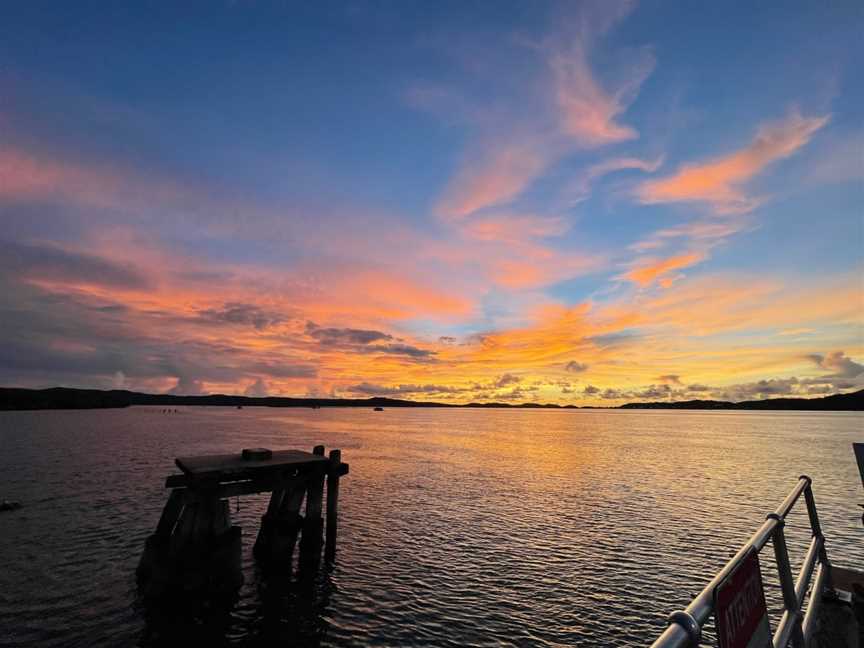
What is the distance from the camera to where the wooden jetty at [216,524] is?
12984mm

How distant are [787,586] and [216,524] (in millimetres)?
13539

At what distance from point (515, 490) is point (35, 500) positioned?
95.2ft

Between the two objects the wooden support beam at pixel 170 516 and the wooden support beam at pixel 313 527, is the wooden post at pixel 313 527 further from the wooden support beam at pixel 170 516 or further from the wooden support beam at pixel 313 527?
the wooden support beam at pixel 170 516

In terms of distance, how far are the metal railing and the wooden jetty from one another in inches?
512

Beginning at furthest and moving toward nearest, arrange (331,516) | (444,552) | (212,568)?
(444,552), (331,516), (212,568)

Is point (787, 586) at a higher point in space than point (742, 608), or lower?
lower

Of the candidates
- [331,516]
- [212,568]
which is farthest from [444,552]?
[212,568]

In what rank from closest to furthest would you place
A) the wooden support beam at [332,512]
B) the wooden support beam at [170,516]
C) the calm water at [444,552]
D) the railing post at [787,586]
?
the railing post at [787,586]
the calm water at [444,552]
the wooden support beam at [170,516]
the wooden support beam at [332,512]

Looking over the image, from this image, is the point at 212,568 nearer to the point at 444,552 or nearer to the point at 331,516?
the point at 331,516

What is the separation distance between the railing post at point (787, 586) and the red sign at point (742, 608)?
3.23ft

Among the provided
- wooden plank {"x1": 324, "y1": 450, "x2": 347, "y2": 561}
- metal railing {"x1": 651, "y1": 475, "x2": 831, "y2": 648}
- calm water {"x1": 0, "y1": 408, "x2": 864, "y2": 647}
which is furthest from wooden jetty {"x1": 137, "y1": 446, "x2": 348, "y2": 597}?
metal railing {"x1": 651, "y1": 475, "x2": 831, "y2": 648}

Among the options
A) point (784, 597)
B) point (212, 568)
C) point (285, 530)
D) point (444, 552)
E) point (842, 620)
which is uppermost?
point (784, 597)

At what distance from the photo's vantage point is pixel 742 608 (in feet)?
9.78

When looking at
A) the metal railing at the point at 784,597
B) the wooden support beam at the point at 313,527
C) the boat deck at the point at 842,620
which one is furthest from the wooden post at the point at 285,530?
the metal railing at the point at 784,597
